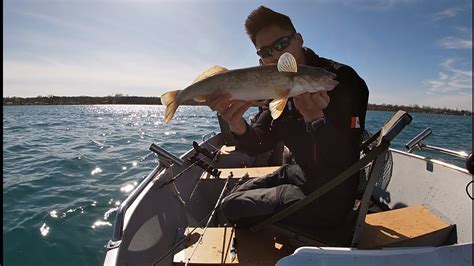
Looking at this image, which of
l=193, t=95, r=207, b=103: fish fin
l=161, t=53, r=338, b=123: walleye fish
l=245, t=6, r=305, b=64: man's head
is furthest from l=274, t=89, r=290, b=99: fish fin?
l=193, t=95, r=207, b=103: fish fin

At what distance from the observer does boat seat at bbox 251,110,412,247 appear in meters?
2.61

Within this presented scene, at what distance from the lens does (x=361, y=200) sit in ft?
8.93

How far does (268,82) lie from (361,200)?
4.54 feet

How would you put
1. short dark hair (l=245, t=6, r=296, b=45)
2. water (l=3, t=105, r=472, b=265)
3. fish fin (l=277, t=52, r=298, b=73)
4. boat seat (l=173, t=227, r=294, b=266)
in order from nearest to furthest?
fish fin (l=277, t=52, r=298, b=73) → boat seat (l=173, t=227, r=294, b=266) → short dark hair (l=245, t=6, r=296, b=45) → water (l=3, t=105, r=472, b=265)

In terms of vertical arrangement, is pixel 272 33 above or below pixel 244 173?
above

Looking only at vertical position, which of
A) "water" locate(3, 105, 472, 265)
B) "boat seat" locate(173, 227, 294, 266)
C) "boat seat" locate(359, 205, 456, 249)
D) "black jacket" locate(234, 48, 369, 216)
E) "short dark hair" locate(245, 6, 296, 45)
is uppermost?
"short dark hair" locate(245, 6, 296, 45)

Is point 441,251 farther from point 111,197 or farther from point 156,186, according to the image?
point 111,197

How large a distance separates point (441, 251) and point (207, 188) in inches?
148

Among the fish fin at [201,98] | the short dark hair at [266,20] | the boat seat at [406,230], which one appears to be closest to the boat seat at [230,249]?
the boat seat at [406,230]

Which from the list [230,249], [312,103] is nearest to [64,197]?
[230,249]

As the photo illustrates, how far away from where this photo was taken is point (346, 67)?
3.09 m

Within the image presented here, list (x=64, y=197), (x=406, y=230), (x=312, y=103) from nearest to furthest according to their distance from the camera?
(x=312, y=103)
(x=406, y=230)
(x=64, y=197)

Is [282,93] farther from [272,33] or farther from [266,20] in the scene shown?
[266,20]

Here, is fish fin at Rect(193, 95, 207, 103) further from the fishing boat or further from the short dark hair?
the fishing boat
